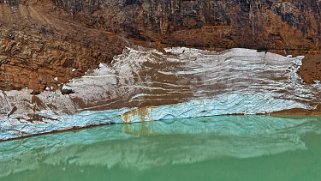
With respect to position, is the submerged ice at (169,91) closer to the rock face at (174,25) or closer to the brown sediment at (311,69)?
the brown sediment at (311,69)

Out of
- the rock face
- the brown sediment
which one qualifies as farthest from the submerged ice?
the rock face

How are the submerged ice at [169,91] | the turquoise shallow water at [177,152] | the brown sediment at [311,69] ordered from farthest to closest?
the brown sediment at [311,69]
the submerged ice at [169,91]
the turquoise shallow water at [177,152]

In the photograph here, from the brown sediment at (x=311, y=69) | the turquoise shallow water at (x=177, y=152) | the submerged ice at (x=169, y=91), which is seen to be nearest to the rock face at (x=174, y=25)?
the brown sediment at (x=311, y=69)

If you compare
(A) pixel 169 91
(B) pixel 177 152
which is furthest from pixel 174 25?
(B) pixel 177 152

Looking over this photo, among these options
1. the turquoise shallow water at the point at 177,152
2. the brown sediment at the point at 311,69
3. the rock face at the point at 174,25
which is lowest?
the turquoise shallow water at the point at 177,152

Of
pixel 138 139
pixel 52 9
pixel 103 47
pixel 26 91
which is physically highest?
pixel 52 9

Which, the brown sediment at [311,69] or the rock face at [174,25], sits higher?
the rock face at [174,25]

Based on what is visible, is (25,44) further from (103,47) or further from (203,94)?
(203,94)

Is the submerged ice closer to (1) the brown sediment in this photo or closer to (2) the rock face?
(1) the brown sediment

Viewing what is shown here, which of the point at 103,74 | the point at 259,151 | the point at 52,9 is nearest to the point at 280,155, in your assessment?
the point at 259,151
